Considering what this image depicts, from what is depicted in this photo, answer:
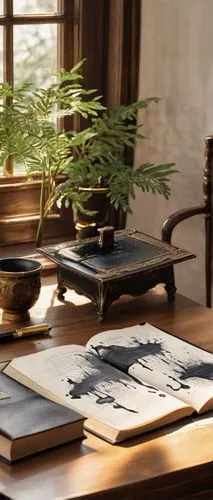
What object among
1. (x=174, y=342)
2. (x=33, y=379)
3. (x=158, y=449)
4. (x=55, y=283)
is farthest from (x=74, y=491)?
(x=55, y=283)

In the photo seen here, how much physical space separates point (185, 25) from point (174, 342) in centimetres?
121

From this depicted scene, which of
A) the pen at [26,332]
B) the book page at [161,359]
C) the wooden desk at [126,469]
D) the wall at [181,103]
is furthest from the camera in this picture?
the wall at [181,103]

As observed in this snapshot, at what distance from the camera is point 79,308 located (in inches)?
106

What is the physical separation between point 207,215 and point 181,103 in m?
0.38

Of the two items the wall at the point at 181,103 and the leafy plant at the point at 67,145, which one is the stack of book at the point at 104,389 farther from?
the wall at the point at 181,103

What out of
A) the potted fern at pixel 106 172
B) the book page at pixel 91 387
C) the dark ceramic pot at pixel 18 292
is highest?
the potted fern at pixel 106 172

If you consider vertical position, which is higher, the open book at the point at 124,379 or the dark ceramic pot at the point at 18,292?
the dark ceramic pot at the point at 18,292

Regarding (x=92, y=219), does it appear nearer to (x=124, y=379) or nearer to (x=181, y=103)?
(x=181, y=103)

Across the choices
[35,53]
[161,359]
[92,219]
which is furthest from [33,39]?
[161,359]

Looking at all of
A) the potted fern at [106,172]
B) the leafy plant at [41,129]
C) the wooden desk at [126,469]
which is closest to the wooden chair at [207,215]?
the potted fern at [106,172]

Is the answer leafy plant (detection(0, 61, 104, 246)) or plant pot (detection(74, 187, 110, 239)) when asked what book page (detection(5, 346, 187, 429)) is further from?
leafy plant (detection(0, 61, 104, 246))

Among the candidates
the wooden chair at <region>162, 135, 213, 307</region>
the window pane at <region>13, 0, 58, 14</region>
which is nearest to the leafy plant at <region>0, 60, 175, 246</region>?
the wooden chair at <region>162, 135, 213, 307</region>

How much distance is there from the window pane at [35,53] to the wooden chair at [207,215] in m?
0.56

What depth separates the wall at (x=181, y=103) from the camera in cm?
317
